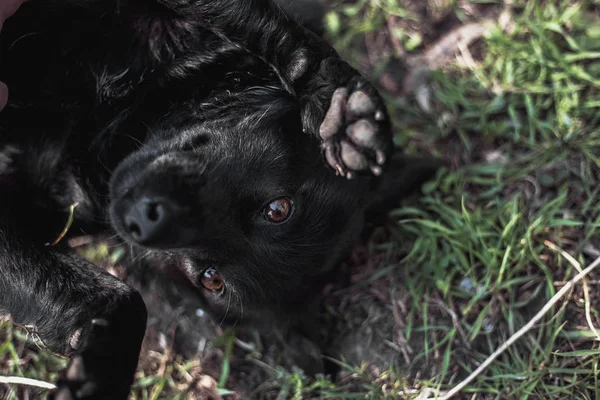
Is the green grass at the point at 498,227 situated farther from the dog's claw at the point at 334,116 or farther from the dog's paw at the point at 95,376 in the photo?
the dog's paw at the point at 95,376

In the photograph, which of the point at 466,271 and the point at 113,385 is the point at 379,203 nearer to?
the point at 466,271

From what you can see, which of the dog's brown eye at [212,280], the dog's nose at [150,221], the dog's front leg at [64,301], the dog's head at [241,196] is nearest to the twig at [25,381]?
the dog's front leg at [64,301]

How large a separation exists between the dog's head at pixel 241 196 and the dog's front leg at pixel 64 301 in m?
0.30

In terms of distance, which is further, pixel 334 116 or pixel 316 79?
pixel 316 79

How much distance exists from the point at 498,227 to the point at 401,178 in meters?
0.58

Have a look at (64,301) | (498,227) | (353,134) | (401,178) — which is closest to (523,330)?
(498,227)

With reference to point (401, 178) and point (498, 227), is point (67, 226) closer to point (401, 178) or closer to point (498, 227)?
point (401, 178)

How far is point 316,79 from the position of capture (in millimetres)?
2623

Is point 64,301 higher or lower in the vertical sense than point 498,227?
lower

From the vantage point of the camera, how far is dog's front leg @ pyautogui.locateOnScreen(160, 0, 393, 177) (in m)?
2.44

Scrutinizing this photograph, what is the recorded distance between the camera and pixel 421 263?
11.4 ft

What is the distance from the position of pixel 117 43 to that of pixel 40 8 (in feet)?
1.20

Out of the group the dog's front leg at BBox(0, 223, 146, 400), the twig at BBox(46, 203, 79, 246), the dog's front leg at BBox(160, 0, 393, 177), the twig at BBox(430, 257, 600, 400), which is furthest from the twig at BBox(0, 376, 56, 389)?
the twig at BBox(430, 257, 600, 400)

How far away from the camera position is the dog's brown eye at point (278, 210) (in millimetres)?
2539
